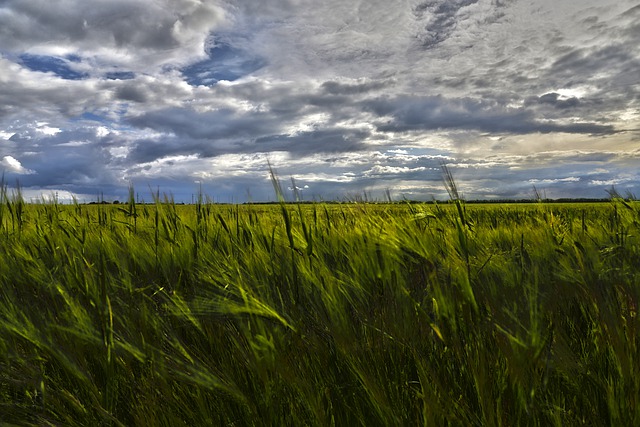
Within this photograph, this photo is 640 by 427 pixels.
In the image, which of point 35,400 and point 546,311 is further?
point 546,311

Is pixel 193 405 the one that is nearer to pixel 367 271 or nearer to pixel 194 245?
pixel 367 271

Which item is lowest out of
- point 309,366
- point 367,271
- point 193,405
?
point 193,405

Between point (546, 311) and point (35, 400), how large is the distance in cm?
184

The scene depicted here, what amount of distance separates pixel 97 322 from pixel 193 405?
0.52 m

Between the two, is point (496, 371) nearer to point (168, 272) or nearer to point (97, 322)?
point (97, 322)

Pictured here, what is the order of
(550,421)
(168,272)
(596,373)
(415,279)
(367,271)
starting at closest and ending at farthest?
1. (550,421)
2. (596,373)
3. (367,271)
4. (415,279)
5. (168,272)

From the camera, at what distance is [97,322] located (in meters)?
1.55

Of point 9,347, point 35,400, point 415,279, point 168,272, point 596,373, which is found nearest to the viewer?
point 596,373

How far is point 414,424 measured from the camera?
1.16 metres

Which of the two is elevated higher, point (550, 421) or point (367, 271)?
point (367, 271)

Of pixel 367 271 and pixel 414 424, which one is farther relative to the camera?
pixel 367 271

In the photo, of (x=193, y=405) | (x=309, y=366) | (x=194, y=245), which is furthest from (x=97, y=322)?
(x=194, y=245)

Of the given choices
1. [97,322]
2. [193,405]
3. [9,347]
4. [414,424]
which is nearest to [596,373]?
[414,424]

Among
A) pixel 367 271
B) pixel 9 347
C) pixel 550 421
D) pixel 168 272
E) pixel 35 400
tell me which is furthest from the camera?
pixel 168 272
